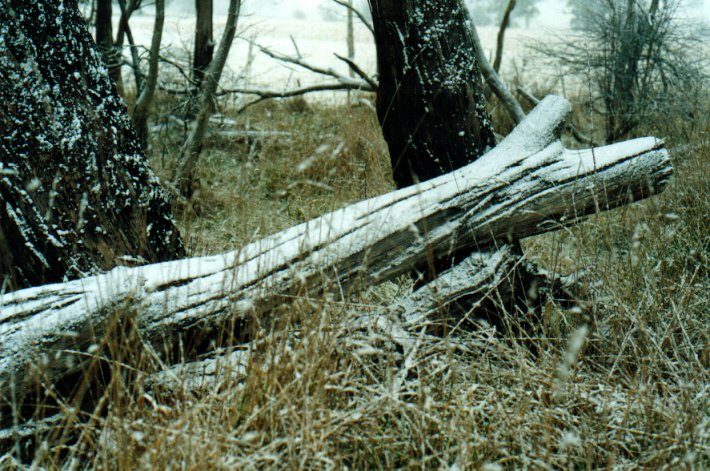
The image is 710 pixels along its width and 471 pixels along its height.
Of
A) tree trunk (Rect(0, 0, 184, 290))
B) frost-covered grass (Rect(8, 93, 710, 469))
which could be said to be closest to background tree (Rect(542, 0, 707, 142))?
frost-covered grass (Rect(8, 93, 710, 469))

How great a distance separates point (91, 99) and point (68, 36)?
0.24 metres

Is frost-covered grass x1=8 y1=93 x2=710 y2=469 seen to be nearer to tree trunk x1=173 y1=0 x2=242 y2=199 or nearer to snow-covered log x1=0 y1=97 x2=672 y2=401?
snow-covered log x1=0 y1=97 x2=672 y2=401

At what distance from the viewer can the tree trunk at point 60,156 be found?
234 centimetres

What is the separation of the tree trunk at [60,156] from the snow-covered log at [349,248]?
1.34 ft

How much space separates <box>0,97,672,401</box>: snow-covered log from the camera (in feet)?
6.39

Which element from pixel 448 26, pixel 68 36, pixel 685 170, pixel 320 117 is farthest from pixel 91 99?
pixel 320 117

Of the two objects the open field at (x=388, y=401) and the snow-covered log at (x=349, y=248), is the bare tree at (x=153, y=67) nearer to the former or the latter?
the snow-covered log at (x=349, y=248)

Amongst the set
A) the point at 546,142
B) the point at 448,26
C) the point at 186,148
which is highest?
the point at 448,26

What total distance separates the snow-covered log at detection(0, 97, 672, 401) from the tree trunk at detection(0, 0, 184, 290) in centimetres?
41

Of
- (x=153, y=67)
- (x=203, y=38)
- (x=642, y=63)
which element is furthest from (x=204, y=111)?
(x=642, y=63)

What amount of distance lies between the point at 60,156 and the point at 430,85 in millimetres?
1511

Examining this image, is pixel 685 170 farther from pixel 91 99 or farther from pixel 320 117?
pixel 320 117

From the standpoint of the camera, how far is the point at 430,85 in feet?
9.37

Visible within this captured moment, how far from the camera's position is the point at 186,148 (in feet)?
14.3
